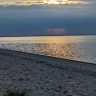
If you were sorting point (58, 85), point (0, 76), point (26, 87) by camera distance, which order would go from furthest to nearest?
point (0, 76) → point (58, 85) → point (26, 87)

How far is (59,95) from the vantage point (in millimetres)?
9578

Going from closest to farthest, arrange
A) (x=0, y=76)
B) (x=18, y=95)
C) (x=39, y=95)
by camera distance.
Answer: (x=18, y=95), (x=39, y=95), (x=0, y=76)

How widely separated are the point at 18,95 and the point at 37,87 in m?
2.31

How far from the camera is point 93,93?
33.1ft

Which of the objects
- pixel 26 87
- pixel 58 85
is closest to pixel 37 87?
pixel 26 87

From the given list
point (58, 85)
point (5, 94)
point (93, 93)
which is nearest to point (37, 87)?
point (58, 85)

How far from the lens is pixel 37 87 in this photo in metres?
10.8

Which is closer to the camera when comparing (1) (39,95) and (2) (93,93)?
(1) (39,95)

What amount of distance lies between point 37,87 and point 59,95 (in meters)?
1.70

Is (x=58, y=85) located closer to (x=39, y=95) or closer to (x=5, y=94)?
(x=39, y=95)

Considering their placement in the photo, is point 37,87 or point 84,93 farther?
point 37,87

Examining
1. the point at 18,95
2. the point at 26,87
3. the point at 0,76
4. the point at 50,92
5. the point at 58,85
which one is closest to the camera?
the point at 18,95

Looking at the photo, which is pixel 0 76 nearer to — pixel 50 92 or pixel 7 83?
pixel 7 83

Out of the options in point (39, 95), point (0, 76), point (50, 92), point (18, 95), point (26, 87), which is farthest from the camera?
point (0, 76)
